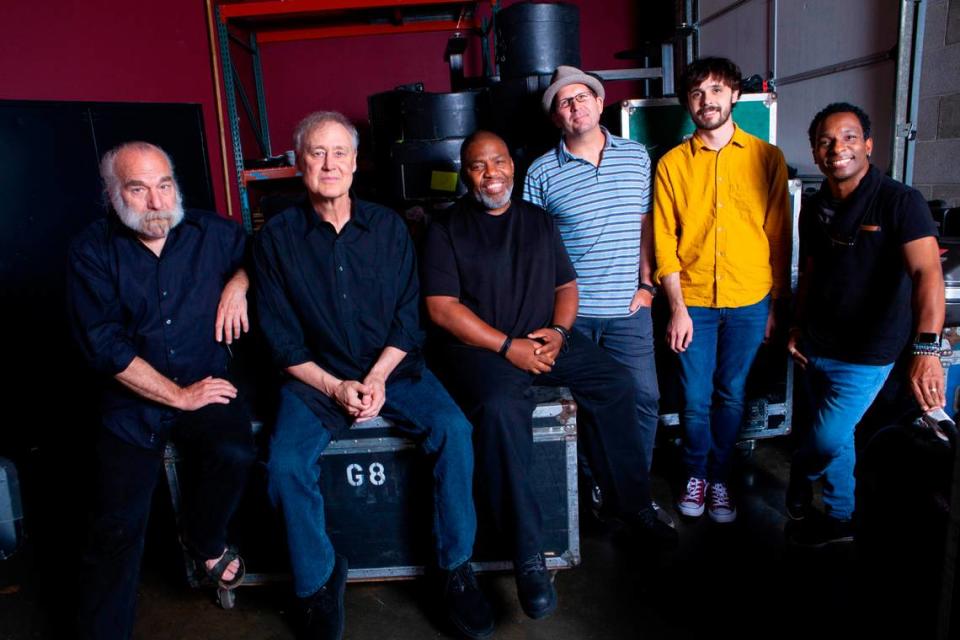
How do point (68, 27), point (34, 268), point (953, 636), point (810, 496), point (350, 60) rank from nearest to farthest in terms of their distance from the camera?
point (953, 636) < point (810, 496) < point (34, 268) < point (68, 27) < point (350, 60)

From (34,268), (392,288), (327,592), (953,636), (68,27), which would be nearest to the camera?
(953,636)

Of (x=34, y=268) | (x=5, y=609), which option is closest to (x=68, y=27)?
(x=34, y=268)

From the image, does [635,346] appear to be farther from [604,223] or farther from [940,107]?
[940,107]

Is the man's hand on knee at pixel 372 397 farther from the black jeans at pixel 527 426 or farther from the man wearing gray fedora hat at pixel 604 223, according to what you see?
the man wearing gray fedora hat at pixel 604 223

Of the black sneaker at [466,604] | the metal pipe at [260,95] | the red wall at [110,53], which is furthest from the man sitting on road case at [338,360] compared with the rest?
the metal pipe at [260,95]

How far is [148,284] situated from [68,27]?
2.39 meters

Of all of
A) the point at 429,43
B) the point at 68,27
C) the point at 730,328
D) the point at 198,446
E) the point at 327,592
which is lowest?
the point at 327,592

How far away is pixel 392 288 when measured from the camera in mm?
2186

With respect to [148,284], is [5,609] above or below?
below

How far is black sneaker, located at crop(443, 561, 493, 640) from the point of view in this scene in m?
1.96

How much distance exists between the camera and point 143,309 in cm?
205

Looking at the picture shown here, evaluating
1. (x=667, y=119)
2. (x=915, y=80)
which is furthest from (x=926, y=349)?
(x=915, y=80)

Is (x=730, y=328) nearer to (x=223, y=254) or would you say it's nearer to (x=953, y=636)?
(x=953, y=636)

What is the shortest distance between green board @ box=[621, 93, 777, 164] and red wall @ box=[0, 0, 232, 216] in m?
2.85
